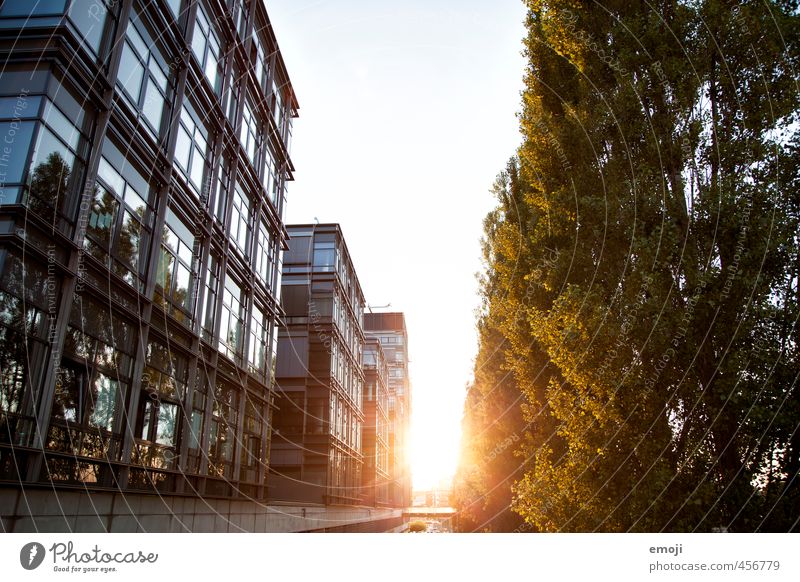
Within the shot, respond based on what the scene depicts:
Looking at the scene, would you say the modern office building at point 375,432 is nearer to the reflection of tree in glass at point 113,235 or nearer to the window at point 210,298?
the window at point 210,298

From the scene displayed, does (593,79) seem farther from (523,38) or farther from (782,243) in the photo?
(782,243)

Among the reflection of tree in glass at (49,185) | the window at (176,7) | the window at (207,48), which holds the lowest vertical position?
the reflection of tree in glass at (49,185)

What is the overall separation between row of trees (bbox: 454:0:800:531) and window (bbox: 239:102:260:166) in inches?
470

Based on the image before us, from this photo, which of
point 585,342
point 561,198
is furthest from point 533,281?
point 585,342

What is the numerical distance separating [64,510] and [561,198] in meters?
11.1

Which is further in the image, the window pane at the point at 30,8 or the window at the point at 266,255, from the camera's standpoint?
the window at the point at 266,255

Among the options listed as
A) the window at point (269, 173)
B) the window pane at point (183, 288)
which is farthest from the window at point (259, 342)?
the window pane at point (183, 288)

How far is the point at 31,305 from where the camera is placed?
29.4 ft

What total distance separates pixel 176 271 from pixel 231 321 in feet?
15.3

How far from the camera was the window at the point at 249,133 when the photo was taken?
20.1 metres

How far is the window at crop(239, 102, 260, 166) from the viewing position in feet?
66.0

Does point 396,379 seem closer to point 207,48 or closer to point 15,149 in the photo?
point 207,48

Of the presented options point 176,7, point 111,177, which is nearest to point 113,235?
point 111,177

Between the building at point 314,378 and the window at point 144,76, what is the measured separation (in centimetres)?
1693
